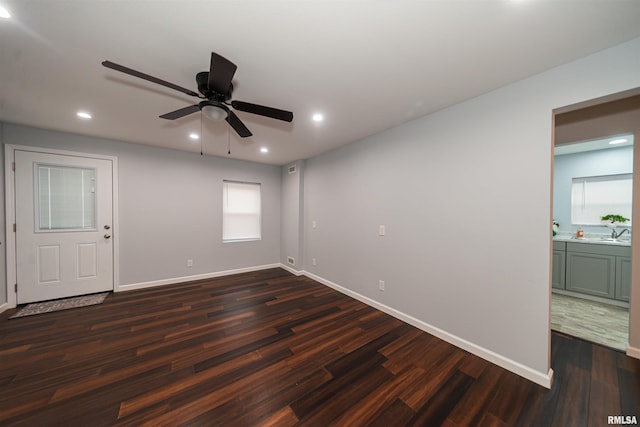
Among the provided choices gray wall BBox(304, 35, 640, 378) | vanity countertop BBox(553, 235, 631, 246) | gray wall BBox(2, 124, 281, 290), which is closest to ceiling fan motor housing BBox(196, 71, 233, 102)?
gray wall BBox(304, 35, 640, 378)

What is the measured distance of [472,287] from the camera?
2.21 m

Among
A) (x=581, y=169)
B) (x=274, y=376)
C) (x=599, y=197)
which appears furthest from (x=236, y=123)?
(x=599, y=197)

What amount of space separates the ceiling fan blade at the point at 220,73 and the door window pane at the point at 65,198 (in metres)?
3.43

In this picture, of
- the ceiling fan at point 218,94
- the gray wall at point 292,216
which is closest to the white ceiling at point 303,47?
the ceiling fan at point 218,94

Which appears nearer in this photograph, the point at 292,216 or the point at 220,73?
the point at 220,73

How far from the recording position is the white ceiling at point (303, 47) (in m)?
1.27

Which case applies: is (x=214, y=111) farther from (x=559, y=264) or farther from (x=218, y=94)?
(x=559, y=264)

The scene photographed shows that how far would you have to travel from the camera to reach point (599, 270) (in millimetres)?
3350

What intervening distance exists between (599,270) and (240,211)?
6.43 meters

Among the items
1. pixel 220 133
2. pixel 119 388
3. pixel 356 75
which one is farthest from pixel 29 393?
pixel 356 75

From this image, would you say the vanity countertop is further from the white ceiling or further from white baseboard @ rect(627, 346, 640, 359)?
the white ceiling

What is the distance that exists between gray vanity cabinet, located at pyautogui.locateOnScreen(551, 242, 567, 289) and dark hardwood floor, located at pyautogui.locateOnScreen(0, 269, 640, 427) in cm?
195

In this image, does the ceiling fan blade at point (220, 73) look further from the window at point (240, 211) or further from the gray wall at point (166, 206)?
the window at point (240, 211)

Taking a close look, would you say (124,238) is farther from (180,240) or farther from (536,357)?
(536,357)
